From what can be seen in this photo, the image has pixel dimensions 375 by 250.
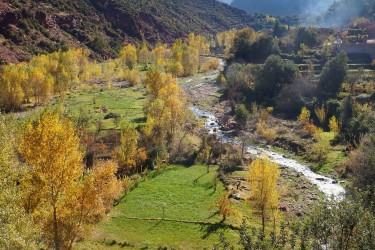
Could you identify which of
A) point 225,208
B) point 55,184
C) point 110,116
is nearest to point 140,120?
point 110,116

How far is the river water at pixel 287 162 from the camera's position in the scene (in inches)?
1924

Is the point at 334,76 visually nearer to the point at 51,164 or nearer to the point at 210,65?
the point at 210,65

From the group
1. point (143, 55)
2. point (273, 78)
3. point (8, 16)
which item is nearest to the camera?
point (273, 78)

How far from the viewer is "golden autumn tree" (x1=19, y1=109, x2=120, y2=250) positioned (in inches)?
1001

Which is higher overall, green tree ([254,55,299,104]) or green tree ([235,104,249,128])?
green tree ([254,55,299,104])

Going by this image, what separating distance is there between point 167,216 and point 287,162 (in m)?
26.5

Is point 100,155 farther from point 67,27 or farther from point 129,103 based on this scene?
point 67,27

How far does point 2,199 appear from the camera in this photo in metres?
20.9

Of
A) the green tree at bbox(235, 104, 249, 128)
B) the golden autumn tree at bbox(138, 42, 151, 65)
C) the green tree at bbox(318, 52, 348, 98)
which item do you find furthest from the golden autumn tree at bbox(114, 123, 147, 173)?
the golden autumn tree at bbox(138, 42, 151, 65)

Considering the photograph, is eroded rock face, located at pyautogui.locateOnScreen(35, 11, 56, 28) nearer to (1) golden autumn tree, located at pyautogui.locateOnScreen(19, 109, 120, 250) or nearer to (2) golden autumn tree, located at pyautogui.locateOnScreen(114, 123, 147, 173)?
(2) golden autumn tree, located at pyautogui.locateOnScreen(114, 123, 147, 173)

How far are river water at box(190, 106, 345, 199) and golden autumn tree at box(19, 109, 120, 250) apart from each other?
2291 centimetres

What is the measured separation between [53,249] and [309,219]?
71.2 ft

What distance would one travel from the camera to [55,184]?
25.6 meters

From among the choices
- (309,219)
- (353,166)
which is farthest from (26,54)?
(309,219)
